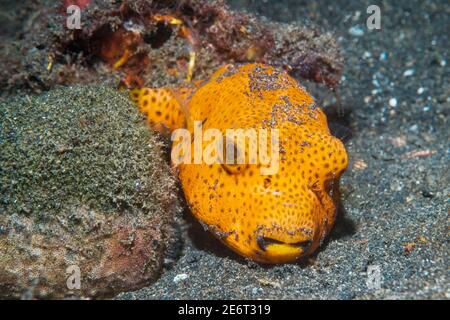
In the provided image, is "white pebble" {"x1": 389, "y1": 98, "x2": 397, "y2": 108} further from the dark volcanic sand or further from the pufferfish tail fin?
the pufferfish tail fin

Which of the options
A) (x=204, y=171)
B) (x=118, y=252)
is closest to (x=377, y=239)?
(x=204, y=171)

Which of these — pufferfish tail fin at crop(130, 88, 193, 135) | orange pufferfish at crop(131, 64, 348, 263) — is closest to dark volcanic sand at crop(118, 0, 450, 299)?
orange pufferfish at crop(131, 64, 348, 263)

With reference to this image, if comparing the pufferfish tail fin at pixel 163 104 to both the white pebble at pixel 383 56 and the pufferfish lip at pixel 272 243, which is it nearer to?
the pufferfish lip at pixel 272 243

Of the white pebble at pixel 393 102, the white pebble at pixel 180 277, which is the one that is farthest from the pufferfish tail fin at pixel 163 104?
the white pebble at pixel 393 102

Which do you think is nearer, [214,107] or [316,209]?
[316,209]

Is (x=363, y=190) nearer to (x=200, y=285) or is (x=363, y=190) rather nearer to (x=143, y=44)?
(x=200, y=285)
